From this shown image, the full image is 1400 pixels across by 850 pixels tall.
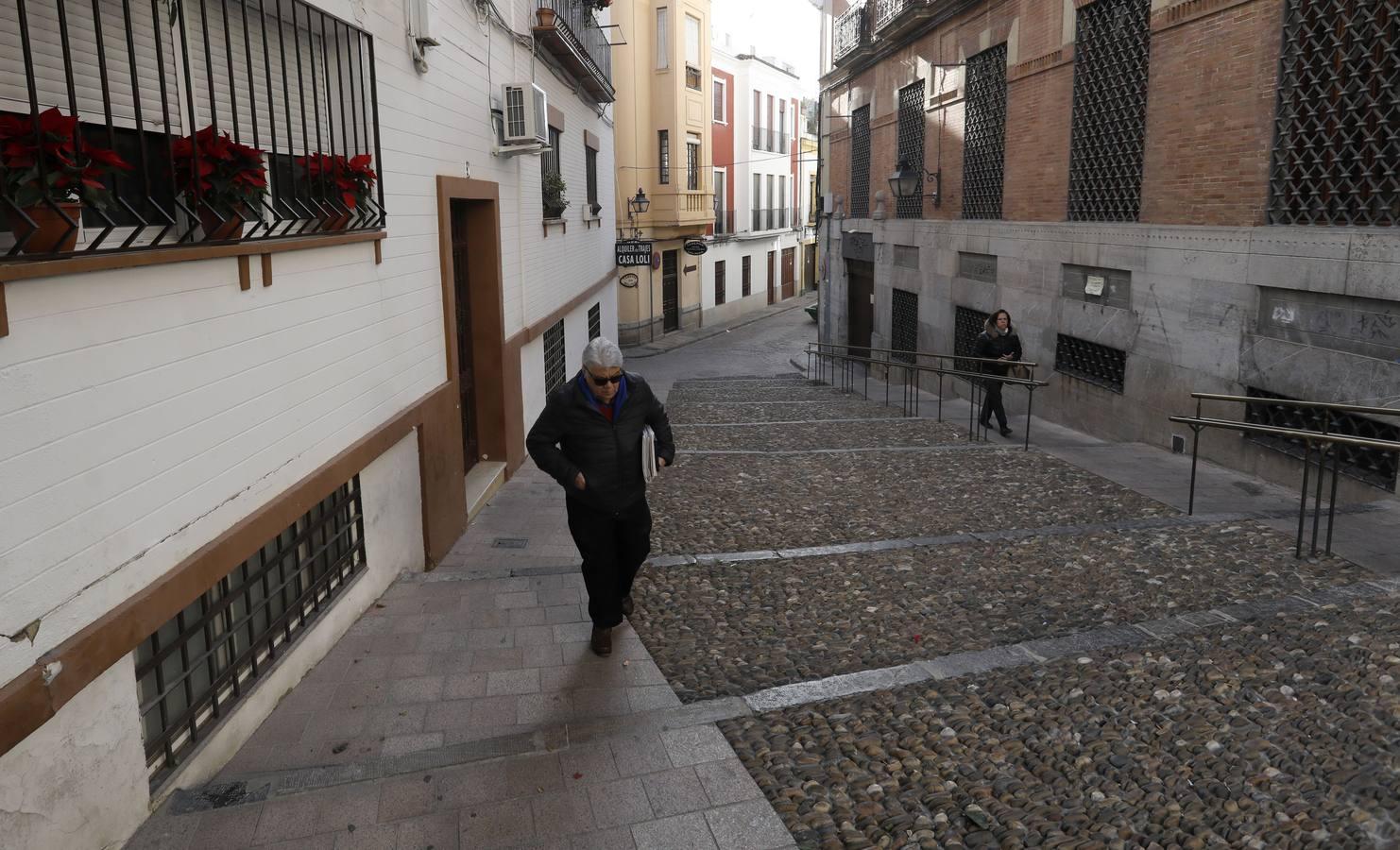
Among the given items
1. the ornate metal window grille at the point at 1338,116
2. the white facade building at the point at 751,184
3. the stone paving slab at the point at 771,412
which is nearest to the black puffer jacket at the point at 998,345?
the stone paving slab at the point at 771,412

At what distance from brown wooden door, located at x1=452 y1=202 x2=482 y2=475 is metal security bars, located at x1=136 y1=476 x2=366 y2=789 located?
10.1ft

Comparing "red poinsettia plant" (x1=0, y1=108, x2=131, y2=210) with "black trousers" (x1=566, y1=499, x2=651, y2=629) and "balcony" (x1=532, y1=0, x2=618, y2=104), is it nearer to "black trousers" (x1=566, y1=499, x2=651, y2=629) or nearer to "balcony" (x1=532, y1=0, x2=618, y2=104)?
"black trousers" (x1=566, y1=499, x2=651, y2=629)

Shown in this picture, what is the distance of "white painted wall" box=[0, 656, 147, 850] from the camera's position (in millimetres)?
2756

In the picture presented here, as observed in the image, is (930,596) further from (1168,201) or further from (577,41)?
(577,41)

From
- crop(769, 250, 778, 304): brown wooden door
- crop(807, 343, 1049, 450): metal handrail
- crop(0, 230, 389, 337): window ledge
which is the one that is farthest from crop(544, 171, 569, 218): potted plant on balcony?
crop(769, 250, 778, 304): brown wooden door

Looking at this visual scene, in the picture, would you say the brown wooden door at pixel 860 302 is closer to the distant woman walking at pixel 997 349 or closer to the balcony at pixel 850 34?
the balcony at pixel 850 34

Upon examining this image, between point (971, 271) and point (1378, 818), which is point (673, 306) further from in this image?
point (1378, 818)

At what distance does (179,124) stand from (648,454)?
2542 millimetres

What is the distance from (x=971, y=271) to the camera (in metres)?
15.9

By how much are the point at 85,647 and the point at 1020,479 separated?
25.3 ft

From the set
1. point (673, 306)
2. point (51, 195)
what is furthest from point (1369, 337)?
point (673, 306)

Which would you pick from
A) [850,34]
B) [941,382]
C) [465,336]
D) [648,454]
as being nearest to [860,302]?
[850,34]

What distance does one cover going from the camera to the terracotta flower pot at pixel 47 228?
2.73m

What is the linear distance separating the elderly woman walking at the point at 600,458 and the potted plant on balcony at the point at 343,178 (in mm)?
1490
